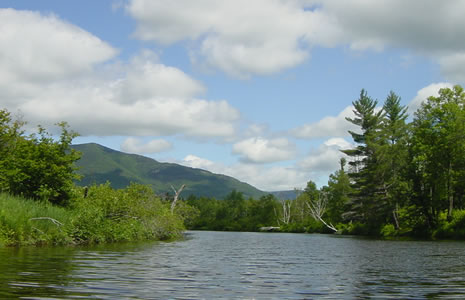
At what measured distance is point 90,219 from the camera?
30.6 meters

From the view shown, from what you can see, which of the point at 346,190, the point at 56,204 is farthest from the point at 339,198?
the point at 56,204

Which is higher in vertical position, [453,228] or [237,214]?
[453,228]

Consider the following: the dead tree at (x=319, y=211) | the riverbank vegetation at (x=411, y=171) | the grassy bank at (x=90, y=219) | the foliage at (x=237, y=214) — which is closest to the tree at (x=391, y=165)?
the riverbank vegetation at (x=411, y=171)

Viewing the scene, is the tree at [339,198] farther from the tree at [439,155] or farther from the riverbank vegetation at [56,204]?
the riverbank vegetation at [56,204]

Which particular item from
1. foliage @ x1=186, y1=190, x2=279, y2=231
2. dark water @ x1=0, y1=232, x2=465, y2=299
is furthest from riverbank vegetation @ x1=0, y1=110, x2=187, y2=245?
foliage @ x1=186, y1=190, x2=279, y2=231

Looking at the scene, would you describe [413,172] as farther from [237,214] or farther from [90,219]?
[237,214]

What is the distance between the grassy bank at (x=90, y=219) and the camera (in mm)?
25094

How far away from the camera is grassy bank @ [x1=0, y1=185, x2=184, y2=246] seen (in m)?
25.1

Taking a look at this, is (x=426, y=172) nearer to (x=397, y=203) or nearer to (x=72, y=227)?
(x=397, y=203)

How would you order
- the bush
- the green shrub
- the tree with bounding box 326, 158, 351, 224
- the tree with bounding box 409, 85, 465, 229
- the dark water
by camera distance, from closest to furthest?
the dark water → the bush → the tree with bounding box 409, 85, 465, 229 → the green shrub → the tree with bounding box 326, 158, 351, 224

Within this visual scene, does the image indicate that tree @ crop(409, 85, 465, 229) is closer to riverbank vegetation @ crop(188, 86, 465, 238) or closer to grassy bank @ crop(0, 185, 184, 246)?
riverbank vegetation @ crop(188, 86, 465, 238)

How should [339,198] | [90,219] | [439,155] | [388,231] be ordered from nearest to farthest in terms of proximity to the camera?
[90,219] → [439,155] → [388,231] → [339,198]

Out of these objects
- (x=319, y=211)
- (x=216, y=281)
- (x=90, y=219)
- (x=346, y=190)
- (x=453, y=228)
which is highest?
(x=346, y=190)

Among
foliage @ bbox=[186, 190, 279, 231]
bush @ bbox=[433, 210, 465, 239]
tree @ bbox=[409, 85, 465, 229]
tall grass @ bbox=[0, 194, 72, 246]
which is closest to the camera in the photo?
tall grass @ bbox=[0, 194, 72, 246]
